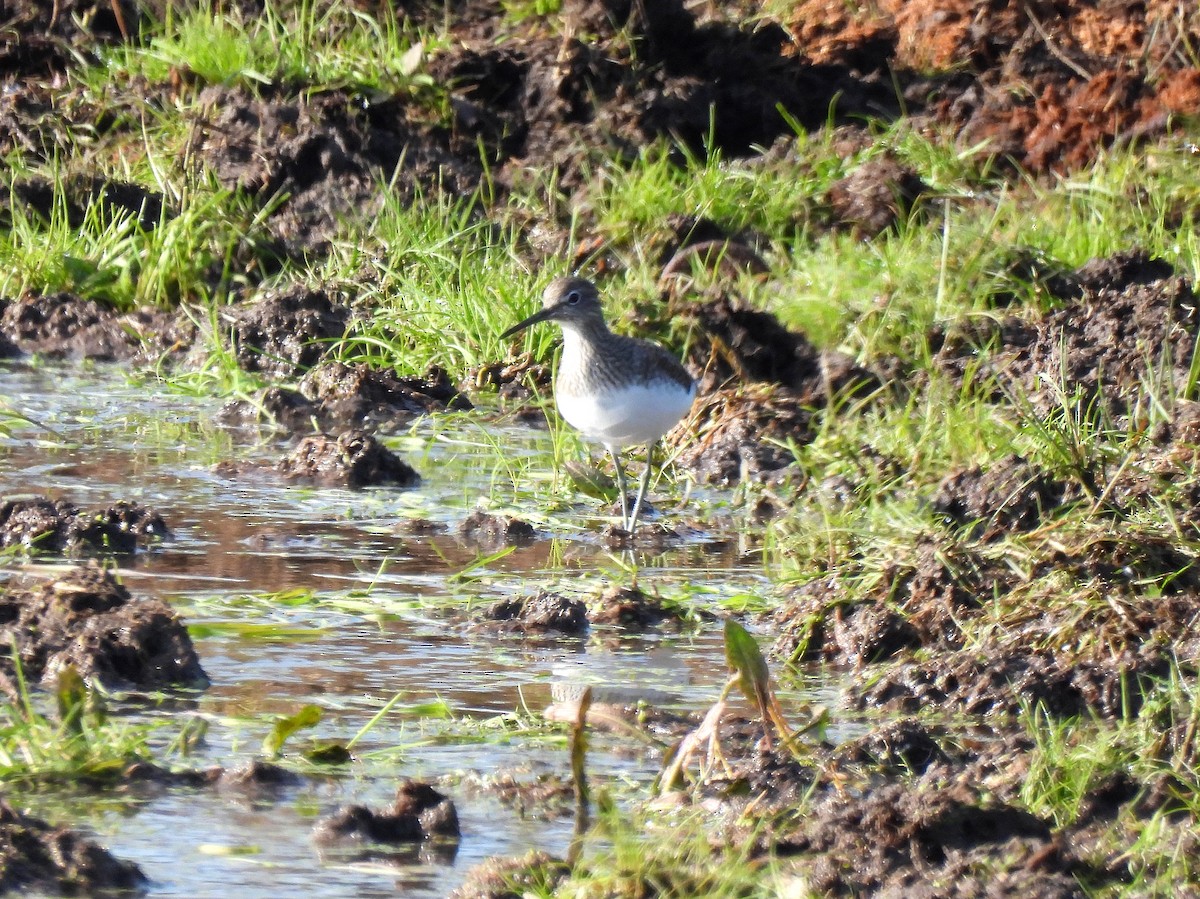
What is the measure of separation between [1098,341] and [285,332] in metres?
3.89

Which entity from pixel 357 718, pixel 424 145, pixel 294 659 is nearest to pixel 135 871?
pixel 357 718

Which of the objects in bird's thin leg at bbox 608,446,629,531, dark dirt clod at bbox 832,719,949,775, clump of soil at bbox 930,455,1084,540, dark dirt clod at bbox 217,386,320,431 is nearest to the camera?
dark dirt clod at bbox 832,719,949,775

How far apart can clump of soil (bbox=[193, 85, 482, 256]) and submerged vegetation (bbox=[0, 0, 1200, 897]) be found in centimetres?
3

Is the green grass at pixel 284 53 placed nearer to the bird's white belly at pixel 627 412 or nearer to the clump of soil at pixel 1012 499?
the bird's white belly at pixel 627 412

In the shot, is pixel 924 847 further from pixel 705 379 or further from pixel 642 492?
pixel 705 379

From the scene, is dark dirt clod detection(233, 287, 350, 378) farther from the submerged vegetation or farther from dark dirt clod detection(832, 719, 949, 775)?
dark dirt clod detection(832, 719, 949, 775)

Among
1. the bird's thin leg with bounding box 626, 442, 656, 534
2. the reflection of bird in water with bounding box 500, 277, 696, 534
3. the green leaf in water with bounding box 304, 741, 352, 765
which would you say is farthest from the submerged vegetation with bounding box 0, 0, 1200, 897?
the reflection of bird in water with bounding box 500, 277, 696, 534

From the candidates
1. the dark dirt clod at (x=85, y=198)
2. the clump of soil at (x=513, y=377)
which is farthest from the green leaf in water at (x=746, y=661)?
the dark dirt clod at (x=85, y=198)

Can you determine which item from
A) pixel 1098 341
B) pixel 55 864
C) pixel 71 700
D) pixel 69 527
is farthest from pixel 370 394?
pixel 55 864

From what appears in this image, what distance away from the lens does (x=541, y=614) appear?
594 cm

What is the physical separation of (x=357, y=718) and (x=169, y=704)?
48 cm

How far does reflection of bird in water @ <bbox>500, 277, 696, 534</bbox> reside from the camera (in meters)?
7.50

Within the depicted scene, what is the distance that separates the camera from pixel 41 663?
17.0 feet

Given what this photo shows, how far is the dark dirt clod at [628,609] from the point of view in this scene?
241 inches
